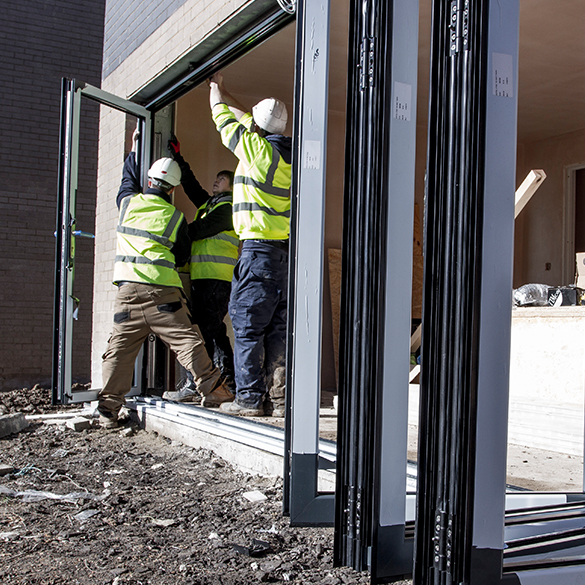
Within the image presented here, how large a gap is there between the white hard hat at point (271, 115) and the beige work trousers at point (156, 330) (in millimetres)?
1668

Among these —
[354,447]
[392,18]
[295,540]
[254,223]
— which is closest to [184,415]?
[254,223]

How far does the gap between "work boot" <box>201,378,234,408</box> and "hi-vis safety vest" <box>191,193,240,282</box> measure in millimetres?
1090

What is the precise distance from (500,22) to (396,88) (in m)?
0.54

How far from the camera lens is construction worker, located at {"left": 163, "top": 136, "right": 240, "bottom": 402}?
584 centimetres

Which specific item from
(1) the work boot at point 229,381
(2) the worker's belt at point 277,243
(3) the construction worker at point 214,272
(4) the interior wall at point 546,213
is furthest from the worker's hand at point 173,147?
(4) the interior wall at point 546,213

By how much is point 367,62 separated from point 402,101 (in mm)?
233

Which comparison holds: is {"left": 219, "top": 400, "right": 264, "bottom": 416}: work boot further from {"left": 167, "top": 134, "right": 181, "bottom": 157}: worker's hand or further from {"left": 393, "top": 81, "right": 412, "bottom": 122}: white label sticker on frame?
{"left": 393, "top": 81, "right": 412, "bottom": 122}: white label sticker on frame

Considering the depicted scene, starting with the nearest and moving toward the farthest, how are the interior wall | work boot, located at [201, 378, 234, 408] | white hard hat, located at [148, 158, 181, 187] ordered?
work boot, located at [201, 378, 234, 408] < white hard hat, located at [148, 158, 181, 187] < the interior wall

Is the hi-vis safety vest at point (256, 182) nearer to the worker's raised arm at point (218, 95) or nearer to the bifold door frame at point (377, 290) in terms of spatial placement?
the worker's raised arm at point (218, 95)

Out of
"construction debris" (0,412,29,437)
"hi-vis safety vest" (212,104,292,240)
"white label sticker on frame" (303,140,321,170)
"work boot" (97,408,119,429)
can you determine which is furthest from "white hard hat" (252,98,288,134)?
"construction debris" (0,412,29,437)

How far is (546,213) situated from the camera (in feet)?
32.0

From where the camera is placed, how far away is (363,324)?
2.29m

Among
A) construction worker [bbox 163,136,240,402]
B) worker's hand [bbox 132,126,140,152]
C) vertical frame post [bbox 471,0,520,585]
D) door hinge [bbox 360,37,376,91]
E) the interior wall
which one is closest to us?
vertical frame post [bbox 471,0,520,585]

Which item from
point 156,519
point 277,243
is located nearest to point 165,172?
point 277,243
